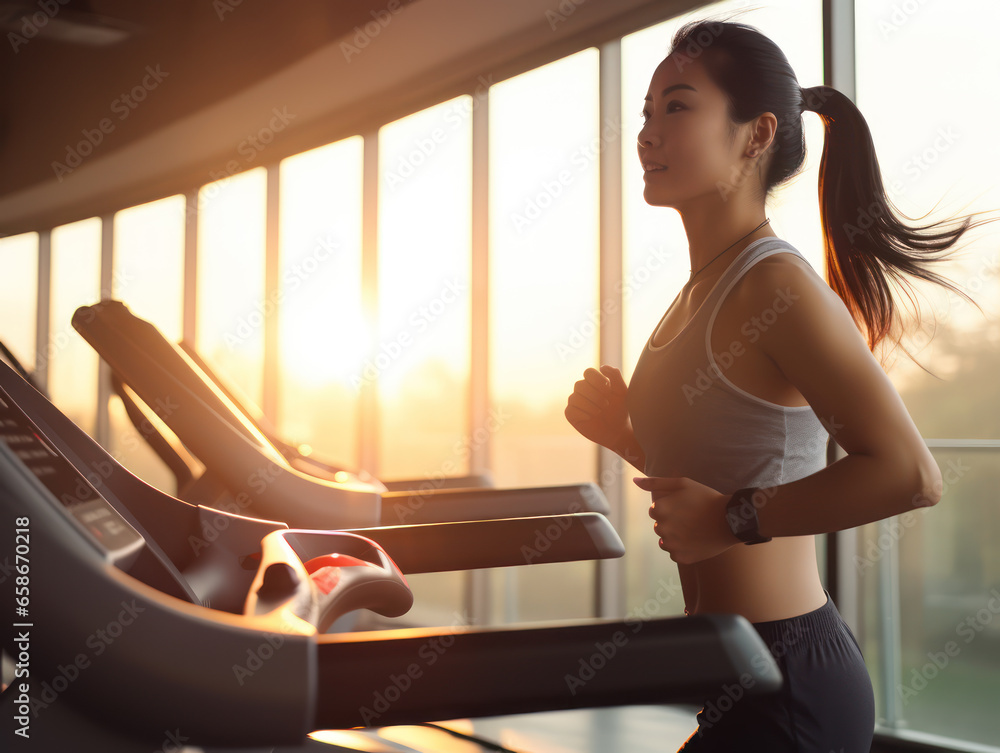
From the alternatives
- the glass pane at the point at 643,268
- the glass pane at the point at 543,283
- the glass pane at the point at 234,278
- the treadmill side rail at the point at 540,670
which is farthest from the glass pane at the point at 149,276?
the treadmill side rail at the point at 540,670

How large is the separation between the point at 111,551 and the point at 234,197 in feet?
19.5

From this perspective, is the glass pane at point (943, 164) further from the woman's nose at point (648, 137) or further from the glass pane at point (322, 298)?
the glass pane at point (322, 298)

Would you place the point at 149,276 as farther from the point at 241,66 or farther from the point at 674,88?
the point at 674,88

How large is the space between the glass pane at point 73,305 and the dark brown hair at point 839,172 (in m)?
7.36

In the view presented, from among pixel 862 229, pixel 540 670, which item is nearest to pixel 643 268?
pixel 862 229

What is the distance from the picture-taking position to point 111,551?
66cm

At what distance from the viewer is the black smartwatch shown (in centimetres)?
86

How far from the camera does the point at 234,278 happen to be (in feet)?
19.8

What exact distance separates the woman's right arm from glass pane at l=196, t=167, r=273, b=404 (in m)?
4.76

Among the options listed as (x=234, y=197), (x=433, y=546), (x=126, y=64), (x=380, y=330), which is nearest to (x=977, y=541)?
(x=433, y=546)

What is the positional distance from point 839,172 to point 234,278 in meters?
5.57

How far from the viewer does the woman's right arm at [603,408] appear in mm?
1270

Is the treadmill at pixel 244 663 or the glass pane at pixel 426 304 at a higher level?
the glass pane at pixel 426 304

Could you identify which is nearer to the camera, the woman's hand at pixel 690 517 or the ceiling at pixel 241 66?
the woman's hand at pixel 690 517
